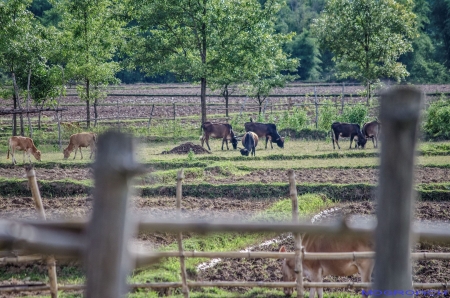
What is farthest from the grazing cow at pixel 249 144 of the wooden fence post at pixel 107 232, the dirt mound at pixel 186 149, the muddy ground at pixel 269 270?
the wooden fence post at pixel 107 232

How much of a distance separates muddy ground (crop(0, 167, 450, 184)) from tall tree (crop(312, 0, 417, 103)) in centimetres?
1430

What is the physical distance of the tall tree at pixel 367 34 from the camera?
30.1 metres

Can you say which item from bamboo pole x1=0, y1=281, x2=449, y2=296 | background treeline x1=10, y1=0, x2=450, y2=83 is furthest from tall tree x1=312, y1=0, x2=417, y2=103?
bamboo pole x1=0, y1=281, x2=449, y2=296

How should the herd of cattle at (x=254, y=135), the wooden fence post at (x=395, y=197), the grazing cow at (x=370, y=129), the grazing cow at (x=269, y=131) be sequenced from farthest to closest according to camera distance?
the grazing cow at (x=269, y=131)
the grazing cow at (x=370, y=129)
the herd of cattle at (x=254, y=135)
the wooden fence post at (x=395, y=197)

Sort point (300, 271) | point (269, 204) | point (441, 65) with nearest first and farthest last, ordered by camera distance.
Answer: point (300, 271), point (269, 204), point (441, 65)

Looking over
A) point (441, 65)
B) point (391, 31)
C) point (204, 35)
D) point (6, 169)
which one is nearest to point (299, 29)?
point (441, 65)

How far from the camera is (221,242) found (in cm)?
988

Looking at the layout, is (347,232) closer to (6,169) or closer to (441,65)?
(6,169)

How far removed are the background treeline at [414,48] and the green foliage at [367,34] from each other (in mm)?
15574

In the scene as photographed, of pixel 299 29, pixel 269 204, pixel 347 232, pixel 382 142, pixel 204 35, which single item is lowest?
pixel 269 204

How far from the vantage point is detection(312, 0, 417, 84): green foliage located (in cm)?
3014

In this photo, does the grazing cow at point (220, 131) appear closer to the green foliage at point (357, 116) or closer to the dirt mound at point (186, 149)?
the dirt mound at point (186, 149)

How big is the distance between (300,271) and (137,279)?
6.89 ft

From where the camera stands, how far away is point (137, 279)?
290 inches
